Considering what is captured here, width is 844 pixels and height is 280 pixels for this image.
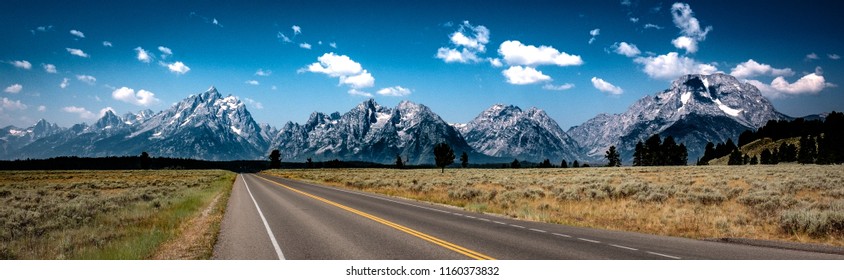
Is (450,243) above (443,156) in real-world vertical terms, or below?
below

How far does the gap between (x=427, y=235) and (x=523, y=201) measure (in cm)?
1370

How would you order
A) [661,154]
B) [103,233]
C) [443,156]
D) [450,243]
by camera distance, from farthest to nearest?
[661,154] < [443,156] < [103,233] < [450,243]

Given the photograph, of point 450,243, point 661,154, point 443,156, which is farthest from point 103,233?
point 661,154

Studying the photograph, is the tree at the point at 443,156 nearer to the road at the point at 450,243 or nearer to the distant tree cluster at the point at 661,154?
the distant tree cluster at the point at 661,154

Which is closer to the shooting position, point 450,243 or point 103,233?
point 450,243

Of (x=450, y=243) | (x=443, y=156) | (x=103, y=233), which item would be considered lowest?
(x=103, y=233)

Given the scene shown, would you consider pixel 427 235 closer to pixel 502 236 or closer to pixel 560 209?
pixel 502 236

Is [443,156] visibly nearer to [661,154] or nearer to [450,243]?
[661,154]

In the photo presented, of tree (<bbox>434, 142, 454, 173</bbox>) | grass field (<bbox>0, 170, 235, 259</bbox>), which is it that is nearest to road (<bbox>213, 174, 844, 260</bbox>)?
grass field (<bbox>0, 170, 235, 259</bbox>)

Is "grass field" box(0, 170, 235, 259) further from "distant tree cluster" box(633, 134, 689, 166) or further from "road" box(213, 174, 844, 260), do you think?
"distant tree cluster" box(633, 134, 689, 166)

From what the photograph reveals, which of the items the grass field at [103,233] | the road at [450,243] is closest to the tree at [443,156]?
the grass field at [103,233]

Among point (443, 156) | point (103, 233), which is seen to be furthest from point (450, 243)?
point (443, 156)

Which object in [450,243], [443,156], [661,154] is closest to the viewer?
[450,243]

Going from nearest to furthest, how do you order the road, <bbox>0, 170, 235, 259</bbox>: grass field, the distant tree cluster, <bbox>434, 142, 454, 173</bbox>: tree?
the road, <bbox>0, 170, 235, 259</bbox>: grass field, <bbox>434, 142, 454, 173</bbox>: tree, the distant tree cluster
